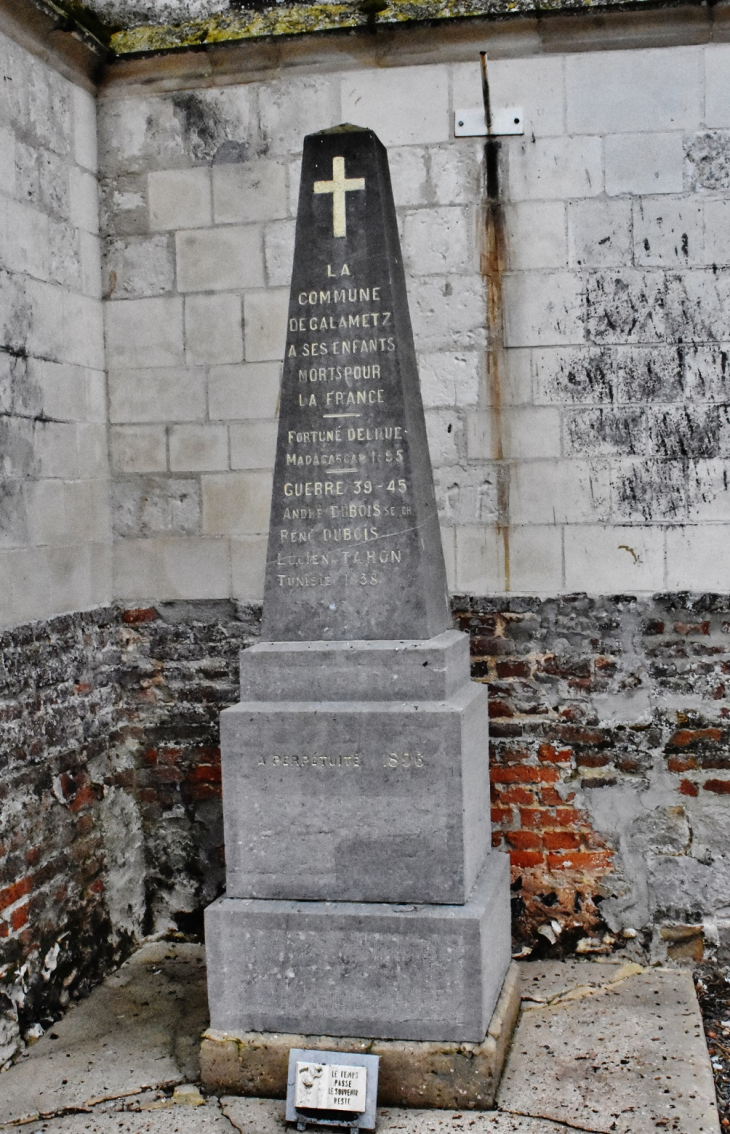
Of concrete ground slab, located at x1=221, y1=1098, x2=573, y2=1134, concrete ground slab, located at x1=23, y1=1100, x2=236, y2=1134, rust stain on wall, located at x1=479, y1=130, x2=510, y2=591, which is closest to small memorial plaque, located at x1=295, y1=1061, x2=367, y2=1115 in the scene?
concrete ground slab, located at x1=221, y1=1098, x2=573, y2=1134

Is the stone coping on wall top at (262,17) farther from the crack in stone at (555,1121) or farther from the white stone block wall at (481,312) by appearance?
the crack in stone at (555,1121)

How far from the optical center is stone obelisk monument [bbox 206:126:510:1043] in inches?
123

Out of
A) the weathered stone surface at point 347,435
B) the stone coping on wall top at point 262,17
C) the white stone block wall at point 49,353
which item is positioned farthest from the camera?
the stone coping on wall top at point 262,17

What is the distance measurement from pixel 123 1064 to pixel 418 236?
315 centimetres

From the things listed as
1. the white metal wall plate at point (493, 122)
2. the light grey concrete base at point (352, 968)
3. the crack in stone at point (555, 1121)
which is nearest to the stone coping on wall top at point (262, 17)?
the white metal wall plate at point (493, 122)

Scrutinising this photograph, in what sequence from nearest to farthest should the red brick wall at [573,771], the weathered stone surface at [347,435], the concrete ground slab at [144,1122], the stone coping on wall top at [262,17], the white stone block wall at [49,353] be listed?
1. the concrete ground slab at [144,1122]
2. the weathered stone surface at [347,435]
3. the white stone block wall at [49,353]
4. the stone coping on wall top at [262,17]
5. the red brick wall at [573,771]

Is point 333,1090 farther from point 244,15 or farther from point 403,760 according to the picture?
point 244,15

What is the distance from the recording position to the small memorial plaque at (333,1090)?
117 inches

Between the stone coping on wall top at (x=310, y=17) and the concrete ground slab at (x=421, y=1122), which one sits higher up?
the stone coping on wall top at (x=310, y=17)

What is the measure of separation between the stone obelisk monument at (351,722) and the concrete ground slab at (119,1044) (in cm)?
43

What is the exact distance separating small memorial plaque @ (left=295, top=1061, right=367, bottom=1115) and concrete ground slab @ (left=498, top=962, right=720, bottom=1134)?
44 cm

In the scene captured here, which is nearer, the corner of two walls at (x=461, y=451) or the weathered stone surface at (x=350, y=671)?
the weathered stone surface at (x=350, y=671)

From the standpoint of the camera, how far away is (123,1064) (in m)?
3.48

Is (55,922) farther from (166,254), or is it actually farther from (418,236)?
(418,236)
